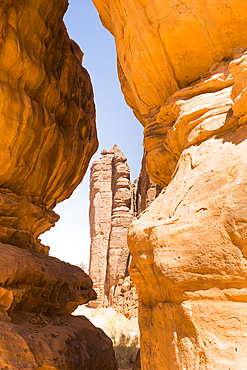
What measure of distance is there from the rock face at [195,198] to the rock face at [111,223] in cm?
→ 1682

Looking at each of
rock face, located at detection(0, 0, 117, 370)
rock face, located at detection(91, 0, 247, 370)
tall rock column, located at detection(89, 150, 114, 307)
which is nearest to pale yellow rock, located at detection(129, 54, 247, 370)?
rock face, located at detection(91, 0, 247, 370)

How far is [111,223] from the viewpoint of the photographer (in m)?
25.0

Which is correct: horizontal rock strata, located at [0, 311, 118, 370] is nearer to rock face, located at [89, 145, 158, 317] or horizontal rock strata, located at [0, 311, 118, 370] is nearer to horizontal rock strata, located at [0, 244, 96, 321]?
horizontal rock strata, located at [0, 244, 96, 321]

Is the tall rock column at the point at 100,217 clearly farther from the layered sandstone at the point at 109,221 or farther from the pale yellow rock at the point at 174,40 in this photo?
the pale yellow rock at the point at 174,40

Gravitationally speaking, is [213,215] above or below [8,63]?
below

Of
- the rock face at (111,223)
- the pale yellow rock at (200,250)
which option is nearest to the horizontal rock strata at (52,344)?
the pale yellow rock at (200,250)

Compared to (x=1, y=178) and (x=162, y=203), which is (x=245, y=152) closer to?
(x=162, y=203)

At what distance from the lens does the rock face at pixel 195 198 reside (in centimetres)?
264

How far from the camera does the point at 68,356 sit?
5.75m

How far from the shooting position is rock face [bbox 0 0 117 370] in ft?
17.8

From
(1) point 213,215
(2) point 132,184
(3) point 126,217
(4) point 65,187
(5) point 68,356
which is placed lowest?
(5) point 68,356

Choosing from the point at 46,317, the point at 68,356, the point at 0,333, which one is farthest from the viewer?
the point at 46,317

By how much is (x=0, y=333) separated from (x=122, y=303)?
54.9 feet

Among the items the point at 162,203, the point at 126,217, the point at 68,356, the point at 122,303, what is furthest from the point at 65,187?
the point at 126,217
